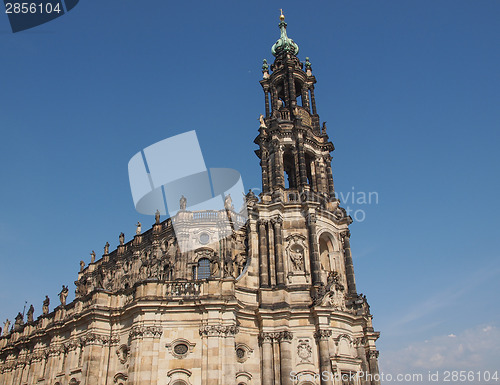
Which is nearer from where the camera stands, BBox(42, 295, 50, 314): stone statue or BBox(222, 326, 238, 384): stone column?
BBox(222, 326, 238, 384): stone column

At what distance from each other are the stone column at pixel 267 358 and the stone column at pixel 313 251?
478 centimetres

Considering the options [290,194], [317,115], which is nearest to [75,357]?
[290,194]

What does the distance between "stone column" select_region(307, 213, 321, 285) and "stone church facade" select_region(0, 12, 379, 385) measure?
0.08 m

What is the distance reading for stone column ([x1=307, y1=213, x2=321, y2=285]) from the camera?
30422 mm

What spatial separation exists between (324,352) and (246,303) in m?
5.57

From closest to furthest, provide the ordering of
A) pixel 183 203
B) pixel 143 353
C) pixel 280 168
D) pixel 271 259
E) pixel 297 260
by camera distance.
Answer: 1. pixel 143 353
2. pixel 271 259
3. pixel 297 260
4. pixel 280 168
5. pixel 183 203

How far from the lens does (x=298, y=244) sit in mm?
31906

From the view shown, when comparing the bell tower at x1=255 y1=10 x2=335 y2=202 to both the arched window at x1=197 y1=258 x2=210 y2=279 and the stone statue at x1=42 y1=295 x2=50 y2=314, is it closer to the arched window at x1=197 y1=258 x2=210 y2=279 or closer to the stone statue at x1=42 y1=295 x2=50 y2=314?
the arched window at x1=197 y1=258 x2=210 y2=279

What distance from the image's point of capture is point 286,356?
2766 centimetres

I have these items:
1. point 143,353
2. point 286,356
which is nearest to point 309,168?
point 286,356

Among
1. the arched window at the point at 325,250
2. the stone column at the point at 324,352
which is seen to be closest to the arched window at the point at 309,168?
the arched window at the point at 325,250

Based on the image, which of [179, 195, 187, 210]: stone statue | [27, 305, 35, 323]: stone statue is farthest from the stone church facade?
[27, 305, 35, 323]: stone statue

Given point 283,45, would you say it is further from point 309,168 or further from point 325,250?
point 325,250

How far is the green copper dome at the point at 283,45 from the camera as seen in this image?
4336 cm
